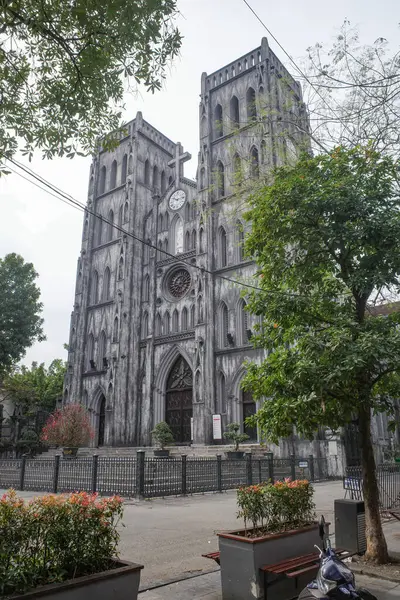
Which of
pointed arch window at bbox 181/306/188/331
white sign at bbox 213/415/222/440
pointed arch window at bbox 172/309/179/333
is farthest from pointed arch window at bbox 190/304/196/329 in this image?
white sign at bbox 213/415/222/440

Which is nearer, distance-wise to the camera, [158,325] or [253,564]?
[253,564]

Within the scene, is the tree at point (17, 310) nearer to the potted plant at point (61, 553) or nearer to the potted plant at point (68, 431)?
the potted plant at point (68, 431)

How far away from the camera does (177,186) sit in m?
32.9

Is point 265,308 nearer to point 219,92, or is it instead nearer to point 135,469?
point 135,469

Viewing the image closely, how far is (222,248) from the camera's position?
28844 mm

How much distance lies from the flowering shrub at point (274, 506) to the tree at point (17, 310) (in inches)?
1111

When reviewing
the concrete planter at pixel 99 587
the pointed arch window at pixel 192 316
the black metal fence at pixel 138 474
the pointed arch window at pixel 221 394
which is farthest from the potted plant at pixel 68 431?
the concrete planter at pixel 99 587

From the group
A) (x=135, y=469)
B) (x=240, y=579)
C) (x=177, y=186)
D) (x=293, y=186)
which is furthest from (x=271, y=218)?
(x=177, y=186)

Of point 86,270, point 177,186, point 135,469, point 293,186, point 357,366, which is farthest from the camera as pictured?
point 86,270

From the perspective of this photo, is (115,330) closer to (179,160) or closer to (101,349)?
(101,349)

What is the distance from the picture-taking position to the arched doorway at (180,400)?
2814 centimetres

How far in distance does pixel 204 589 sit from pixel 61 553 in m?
2.54

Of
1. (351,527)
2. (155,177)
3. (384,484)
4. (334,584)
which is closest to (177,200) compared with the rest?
(155,177)

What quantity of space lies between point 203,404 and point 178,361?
186 inches
